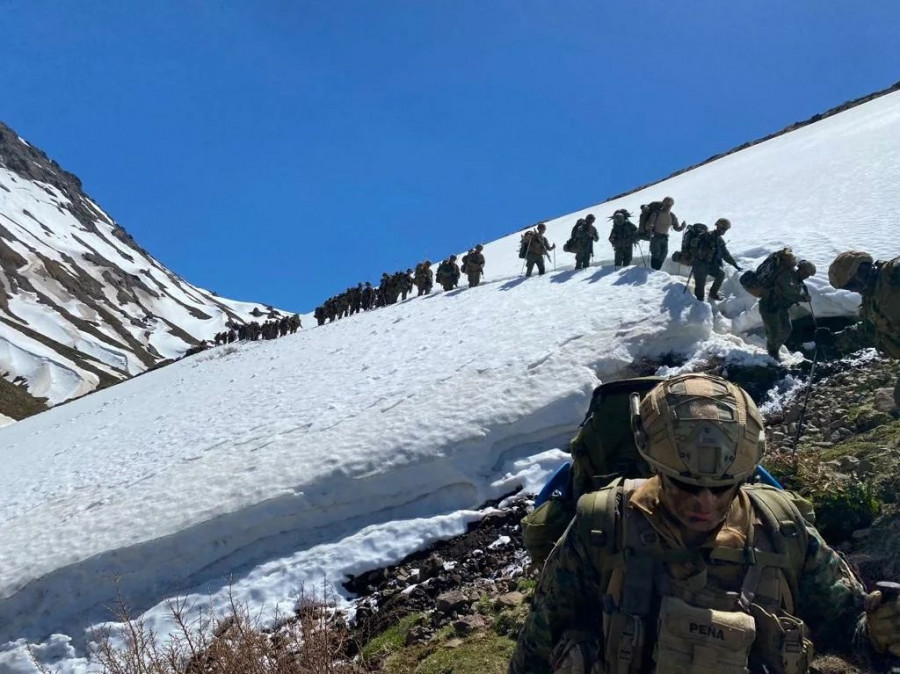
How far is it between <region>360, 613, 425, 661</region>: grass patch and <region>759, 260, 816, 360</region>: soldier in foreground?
6.20m

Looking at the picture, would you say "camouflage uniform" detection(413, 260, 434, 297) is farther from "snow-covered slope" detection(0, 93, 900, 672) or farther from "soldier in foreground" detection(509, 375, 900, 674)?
"soldier in foreground" detection(509, 375, 900, 674)

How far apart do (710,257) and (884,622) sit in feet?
32.1

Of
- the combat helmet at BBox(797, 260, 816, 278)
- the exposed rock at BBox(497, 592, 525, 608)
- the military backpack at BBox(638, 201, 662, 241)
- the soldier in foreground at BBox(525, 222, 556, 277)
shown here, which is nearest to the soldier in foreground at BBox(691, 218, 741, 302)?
the combat helmet at BBox(797, 260, 816, 278)

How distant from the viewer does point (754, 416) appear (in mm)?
2193

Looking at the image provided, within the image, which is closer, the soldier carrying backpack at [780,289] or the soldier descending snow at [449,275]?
the soldier carrying backpack at [780,289]

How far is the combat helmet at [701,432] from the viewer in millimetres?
2074

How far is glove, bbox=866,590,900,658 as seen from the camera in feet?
6.63

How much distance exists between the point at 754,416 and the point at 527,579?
4188mm

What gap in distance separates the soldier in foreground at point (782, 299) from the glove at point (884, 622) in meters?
7.57

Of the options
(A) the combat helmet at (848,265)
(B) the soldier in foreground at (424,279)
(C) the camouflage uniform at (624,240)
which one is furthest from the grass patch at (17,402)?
(A) the combat helmet at (848,265)

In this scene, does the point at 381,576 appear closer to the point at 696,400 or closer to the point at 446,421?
the point at 446,421

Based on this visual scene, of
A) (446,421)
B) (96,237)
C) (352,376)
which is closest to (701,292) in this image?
(446,421)

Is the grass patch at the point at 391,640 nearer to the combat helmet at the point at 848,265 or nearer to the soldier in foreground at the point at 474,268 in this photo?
the combat helmet at the point at 848,265

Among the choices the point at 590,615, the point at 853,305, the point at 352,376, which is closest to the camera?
the point at 590,615
